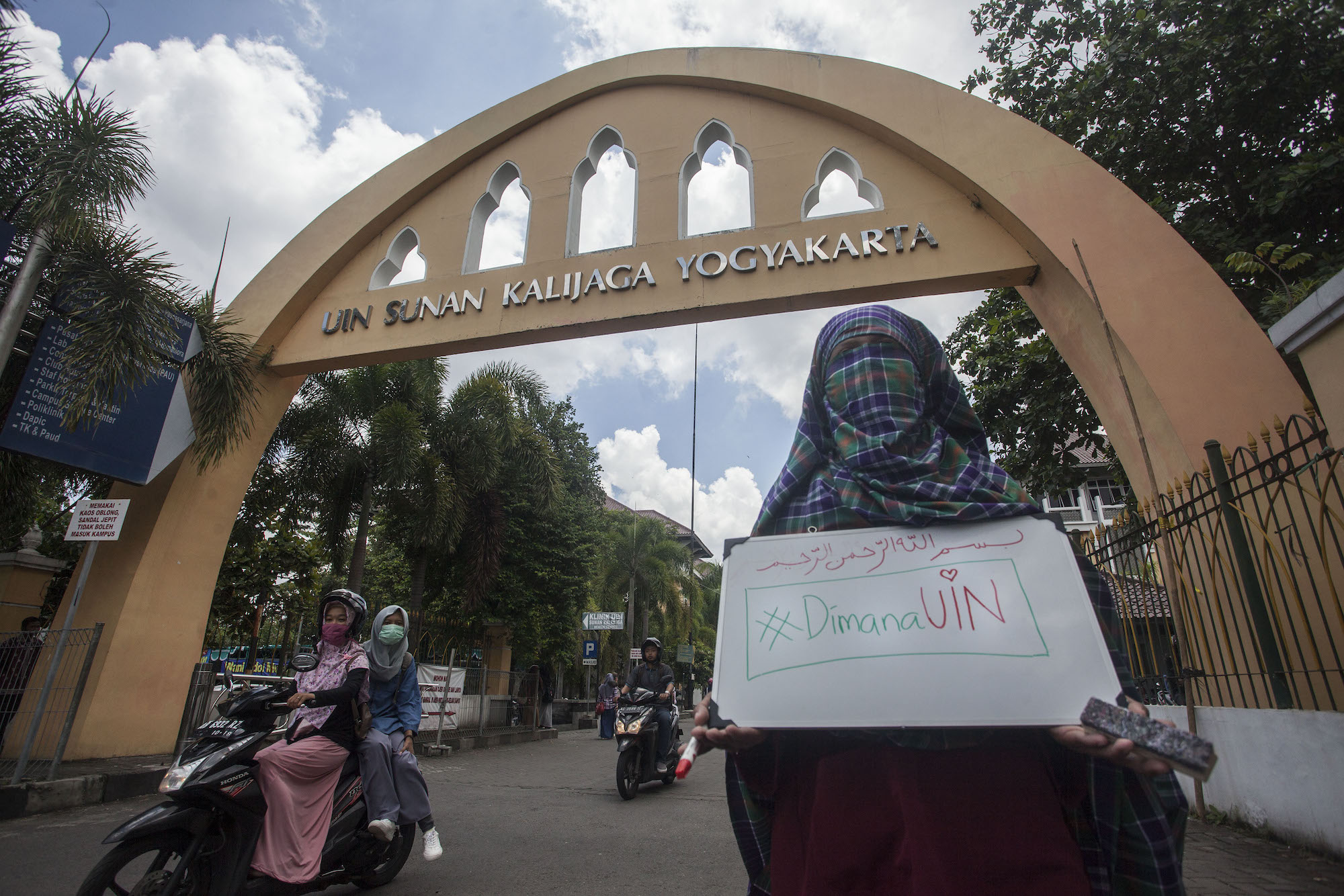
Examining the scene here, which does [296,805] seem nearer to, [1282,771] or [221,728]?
[221,728]

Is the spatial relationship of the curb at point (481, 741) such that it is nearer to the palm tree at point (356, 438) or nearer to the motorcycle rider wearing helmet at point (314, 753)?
the palm tree at point (356, 438)

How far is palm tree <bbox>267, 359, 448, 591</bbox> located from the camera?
11.9 meters

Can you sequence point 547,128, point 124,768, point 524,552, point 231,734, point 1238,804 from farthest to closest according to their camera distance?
point 524,552 → point 547,128 → point 124,768 → point 1238,804 → point 231,734

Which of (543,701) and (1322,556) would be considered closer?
(1322,556)

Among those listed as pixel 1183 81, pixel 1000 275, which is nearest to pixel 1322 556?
pixel 1000 275

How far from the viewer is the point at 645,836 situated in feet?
15.9

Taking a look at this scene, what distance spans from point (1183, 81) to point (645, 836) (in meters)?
8.50

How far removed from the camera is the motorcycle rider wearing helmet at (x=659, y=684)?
7.03m

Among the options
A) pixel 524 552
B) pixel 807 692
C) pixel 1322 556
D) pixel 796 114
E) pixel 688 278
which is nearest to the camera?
pixel 807 692

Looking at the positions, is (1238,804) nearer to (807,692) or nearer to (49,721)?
(807,692)

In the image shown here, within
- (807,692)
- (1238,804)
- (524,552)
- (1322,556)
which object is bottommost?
(1238,804)

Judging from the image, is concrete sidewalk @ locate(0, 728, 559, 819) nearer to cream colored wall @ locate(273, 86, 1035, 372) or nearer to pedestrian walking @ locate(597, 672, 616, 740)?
cream colored wall @ locate(273, 86, 1035, 372)

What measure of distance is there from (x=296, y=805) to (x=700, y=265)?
5.40 metres

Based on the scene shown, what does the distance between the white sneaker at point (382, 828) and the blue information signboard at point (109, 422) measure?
457 cm
